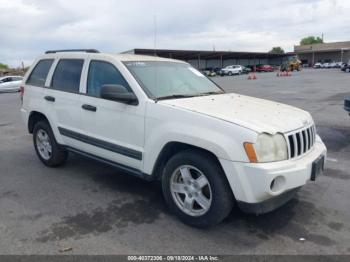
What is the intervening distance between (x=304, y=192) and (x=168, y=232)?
6.56ft

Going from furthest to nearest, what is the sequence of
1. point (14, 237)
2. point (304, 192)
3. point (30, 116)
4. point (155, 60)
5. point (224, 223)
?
point (30, 116), point (155, 60), point (304, 192), point (224, 223), point (14, 237)

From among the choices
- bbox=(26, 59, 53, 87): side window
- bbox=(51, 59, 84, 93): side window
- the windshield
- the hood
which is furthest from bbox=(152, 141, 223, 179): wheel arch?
bbox=(26, 59, 53, 87): side window

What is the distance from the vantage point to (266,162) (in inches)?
123

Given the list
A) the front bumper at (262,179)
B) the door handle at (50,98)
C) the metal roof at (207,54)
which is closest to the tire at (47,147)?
the door handle at (50,98)

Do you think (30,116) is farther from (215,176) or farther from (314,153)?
(314,153)

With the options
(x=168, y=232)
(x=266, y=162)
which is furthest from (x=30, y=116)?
(x=266, y=162)

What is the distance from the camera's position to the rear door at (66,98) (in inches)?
189

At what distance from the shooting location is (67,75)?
16.7 feet

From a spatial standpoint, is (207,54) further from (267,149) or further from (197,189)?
(267,149)

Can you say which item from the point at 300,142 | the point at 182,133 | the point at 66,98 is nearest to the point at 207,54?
the point at 66,98

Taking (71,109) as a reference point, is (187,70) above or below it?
above

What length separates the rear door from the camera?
4.80 metres

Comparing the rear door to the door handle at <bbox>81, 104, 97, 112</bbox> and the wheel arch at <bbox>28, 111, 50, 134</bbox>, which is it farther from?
the wheel arch at <bbox>28, 111, 50, 134</bbox>

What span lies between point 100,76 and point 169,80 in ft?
3.01
